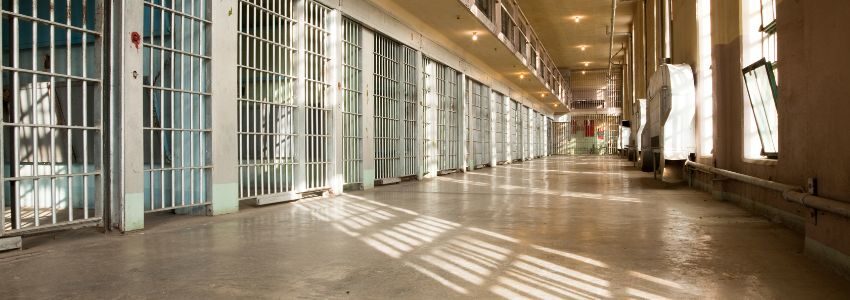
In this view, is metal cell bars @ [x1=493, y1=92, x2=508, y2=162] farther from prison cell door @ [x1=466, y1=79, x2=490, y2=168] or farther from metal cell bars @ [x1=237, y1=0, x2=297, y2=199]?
metal cell bars @ [x1=237, y1=0, x2=297, y2=199]

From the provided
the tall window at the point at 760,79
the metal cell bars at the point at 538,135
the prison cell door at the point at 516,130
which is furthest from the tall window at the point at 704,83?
the metal cell bars at the point at 538,135

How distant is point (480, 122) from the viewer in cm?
2294

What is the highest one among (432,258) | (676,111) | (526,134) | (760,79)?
(526,134)

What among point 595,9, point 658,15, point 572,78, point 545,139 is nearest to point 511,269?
point 658,15

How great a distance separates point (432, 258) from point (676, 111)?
8.94m

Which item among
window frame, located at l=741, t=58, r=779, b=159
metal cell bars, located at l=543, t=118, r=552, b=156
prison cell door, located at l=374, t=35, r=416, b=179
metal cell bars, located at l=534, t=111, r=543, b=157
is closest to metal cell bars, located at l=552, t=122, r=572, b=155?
metal cell bars, located at l=543, t=118, r=552, b=156

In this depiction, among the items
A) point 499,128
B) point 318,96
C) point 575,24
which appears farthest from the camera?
point 575,24

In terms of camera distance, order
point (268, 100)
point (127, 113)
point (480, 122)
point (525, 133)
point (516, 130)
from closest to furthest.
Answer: point (127, 113)
point (268, 100)
point (480, 122)
point (516, 130)
point (525, 133)

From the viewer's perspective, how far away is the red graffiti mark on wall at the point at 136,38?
6.18m

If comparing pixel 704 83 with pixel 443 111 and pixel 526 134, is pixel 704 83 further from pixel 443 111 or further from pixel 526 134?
pixel 526 134

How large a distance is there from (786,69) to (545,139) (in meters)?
39.3

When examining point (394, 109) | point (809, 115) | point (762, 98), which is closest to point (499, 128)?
point (394, 109)

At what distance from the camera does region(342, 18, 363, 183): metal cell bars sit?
11781 millimetres

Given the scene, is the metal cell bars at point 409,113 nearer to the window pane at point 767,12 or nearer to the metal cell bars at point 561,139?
the window pane at point 767,12
